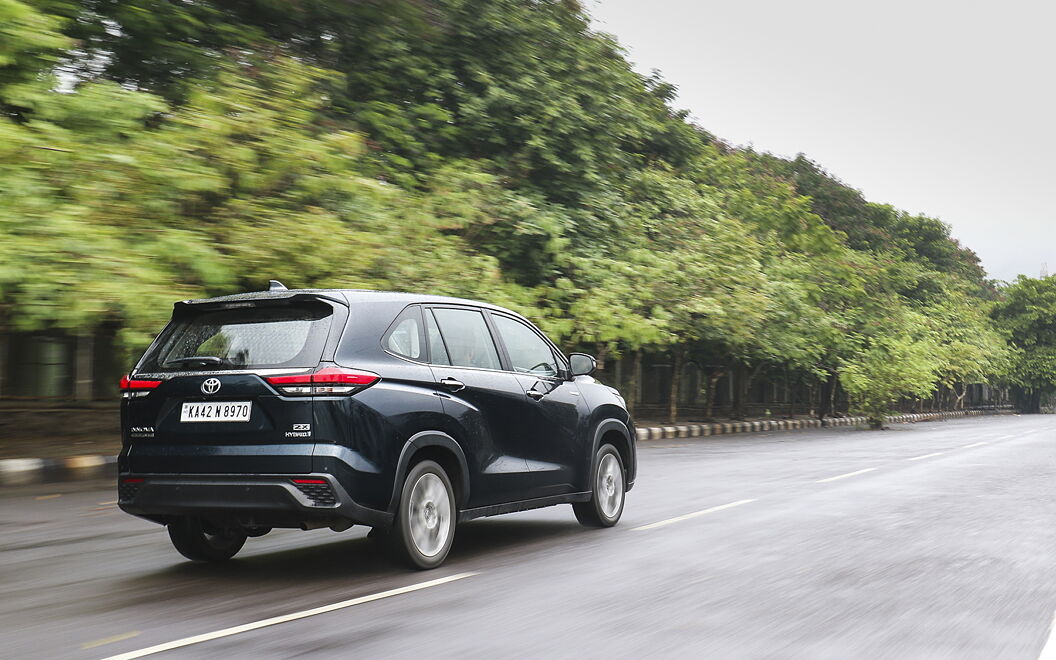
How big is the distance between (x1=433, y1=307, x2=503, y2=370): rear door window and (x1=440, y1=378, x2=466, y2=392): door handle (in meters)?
0.17

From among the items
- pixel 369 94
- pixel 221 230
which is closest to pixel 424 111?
pixel 369 94

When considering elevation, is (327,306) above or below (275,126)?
below

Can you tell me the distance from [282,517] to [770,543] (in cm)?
381

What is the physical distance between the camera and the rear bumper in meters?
6.15

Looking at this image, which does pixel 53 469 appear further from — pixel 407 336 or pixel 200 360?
pixel 407 336

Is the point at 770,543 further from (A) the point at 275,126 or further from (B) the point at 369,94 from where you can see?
(B) the point at 369,94

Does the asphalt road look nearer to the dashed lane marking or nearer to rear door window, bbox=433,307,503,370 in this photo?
the dashed lane marking

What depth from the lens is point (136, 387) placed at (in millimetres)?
6738

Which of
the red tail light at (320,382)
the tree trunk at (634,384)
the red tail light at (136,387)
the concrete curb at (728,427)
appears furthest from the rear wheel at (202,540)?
the tree trunk at (634,384)

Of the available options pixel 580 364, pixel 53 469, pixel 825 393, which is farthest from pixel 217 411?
pixel 825 393

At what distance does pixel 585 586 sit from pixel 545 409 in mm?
1960

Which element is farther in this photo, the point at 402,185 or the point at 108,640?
the point at 402,185

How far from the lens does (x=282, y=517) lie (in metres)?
6.30

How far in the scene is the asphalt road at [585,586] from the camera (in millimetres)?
5055
